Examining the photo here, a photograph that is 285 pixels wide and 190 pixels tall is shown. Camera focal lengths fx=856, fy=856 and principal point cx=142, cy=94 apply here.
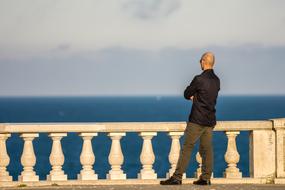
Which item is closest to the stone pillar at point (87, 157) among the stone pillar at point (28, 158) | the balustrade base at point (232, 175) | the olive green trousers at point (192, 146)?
the stone pillar at point (28, 158)

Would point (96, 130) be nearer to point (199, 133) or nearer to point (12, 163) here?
point (199, 133)

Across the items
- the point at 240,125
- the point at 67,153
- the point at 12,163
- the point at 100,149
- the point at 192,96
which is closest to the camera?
the point at 192,96

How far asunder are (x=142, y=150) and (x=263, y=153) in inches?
78.1

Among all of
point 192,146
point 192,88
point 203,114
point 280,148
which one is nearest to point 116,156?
point 192,146

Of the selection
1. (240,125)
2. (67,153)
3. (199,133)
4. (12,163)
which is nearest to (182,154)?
(199,133)

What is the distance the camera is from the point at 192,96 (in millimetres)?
13062

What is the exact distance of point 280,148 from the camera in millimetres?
13977

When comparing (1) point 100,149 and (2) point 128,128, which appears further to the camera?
(1) point 100,149

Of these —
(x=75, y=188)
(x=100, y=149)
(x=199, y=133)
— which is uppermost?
(x=100, y=149)

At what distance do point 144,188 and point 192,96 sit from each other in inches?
62.7

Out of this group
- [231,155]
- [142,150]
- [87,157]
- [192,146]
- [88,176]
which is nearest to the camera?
[192,146]

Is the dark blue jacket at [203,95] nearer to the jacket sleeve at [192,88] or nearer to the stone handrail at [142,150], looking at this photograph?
the jacket sleeve at [192,88]

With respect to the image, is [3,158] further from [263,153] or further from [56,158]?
[263,153]

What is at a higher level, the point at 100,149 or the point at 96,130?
the point at 100,149
